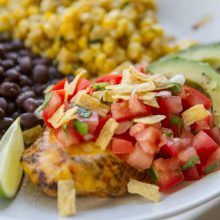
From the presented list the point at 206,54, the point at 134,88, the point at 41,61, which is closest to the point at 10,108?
the point at 41,61

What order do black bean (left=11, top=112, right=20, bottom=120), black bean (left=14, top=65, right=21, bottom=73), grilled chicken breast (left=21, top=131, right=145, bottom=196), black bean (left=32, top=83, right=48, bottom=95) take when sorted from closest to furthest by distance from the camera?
grilled chicken breast (left=21, top=131, right=145, bottom=196)
black bean (left=11, top=112, right=20, bottom=120)
black bean (left=32, top=83, right=48, bottom=95)
black bean (left=14, top=65, right=21, bottom=73)

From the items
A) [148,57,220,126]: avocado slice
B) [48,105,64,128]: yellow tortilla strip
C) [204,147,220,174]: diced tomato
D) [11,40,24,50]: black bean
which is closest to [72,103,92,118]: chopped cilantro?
[48,105,64,128]: yellow tortilla strip

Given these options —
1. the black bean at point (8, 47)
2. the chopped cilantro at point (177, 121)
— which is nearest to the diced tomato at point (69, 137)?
the chopped cilantro at point (177, 121)

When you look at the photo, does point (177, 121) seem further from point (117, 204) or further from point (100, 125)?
point (117, 204)

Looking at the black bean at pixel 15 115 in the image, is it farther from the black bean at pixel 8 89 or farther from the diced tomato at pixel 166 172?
the diced tomato at pixel 166 172

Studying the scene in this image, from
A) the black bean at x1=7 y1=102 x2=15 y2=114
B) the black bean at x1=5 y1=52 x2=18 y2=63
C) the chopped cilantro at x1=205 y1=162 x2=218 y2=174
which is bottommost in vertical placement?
the black bean at x1=7 y1=102 x2=15 y2=114

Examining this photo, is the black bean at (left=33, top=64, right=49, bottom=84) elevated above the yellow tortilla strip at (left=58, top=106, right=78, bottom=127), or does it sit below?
below

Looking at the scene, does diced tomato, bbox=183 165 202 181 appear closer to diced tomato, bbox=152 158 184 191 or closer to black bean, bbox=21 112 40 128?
diced tomato, bbox=152 158 184 191
